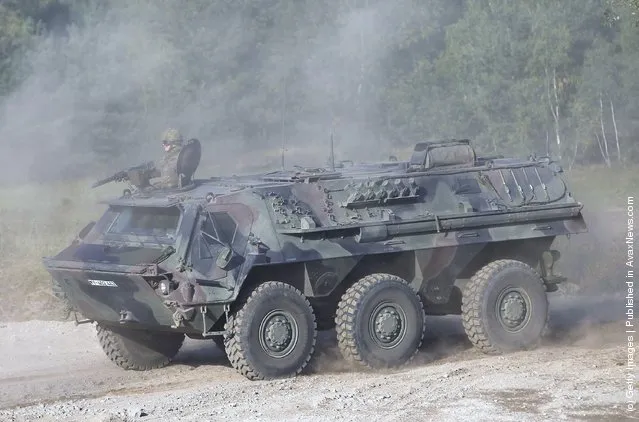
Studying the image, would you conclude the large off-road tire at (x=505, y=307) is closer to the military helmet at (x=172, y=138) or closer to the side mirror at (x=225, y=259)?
the side mirror at (x=225, y=259)


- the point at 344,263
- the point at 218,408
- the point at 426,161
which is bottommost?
the point at 218,408

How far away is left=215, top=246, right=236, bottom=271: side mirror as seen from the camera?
36.4ft

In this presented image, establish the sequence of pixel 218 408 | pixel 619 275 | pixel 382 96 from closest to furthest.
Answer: pixel 218 408 < pixel 619 275 < pixel 382 96

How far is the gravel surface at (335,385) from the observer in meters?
9.95

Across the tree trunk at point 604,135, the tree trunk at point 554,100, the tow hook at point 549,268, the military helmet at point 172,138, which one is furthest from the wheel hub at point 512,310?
the tree trunk at point 604,135

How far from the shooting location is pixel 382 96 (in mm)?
23156

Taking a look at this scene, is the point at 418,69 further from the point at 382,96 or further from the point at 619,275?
the point at 619,275

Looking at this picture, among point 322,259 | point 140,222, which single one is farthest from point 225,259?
point 140,222

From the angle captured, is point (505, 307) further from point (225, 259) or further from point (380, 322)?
Answer: point (225, 259)

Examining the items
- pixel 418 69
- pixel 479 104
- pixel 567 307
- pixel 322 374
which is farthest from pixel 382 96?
pixel 322 374

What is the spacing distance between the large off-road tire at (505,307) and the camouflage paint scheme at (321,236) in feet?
0.84

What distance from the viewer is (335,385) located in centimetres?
1108

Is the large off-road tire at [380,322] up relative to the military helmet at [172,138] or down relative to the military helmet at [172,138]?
down

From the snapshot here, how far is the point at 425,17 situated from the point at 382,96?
1.68m
